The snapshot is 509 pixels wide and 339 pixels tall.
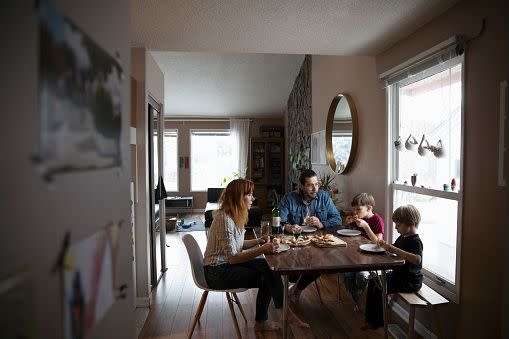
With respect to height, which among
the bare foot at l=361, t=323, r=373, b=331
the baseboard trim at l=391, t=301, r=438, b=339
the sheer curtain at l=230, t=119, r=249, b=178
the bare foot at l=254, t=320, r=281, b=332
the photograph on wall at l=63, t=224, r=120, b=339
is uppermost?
the sheer curtain at l=230, t=119, r=249, b=178

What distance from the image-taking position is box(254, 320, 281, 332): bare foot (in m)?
2.46

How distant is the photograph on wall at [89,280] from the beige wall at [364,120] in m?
2.49

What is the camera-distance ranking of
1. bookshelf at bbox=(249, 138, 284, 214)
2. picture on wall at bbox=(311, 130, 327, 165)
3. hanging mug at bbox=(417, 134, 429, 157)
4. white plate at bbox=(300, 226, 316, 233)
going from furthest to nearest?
bookshelf at bbox=(249, 138, 284, 214)
picture on wall at bbox=(311, 130, 327, 165)
white plate at bbox=(300, 226, 316, 233)
hanging mug at bbox=(417, 134, 429, 157)

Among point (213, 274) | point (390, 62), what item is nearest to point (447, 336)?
point (213, 274)

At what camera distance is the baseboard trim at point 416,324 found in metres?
2.22

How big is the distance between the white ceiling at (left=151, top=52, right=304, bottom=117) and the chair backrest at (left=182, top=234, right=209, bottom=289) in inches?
155

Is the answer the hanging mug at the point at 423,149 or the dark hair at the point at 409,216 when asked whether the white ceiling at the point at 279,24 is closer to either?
the hanging mug at the point at 423,149

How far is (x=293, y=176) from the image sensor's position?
6.90 metres

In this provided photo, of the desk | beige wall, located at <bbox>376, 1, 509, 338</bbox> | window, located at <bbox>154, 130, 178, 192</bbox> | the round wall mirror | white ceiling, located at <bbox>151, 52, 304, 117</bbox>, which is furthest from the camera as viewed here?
window, located at <bbox>154, 130, 178, 192</bbox>

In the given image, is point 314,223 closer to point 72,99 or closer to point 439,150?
point 439,150

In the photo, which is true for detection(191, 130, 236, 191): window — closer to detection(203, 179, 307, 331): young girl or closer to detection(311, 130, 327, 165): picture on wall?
detection(311, 130, 327, 165): picture on wall

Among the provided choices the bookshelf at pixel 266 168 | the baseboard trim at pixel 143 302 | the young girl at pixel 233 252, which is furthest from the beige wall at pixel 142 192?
the bookshelf at pixel 266 168

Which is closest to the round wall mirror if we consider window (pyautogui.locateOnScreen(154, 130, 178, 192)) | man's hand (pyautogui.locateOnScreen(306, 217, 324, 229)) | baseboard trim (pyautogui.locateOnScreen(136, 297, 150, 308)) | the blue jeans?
man's hand (pyautogui.locateOnScreen(306, 217, 324, 229))

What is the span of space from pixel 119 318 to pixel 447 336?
2.05m
